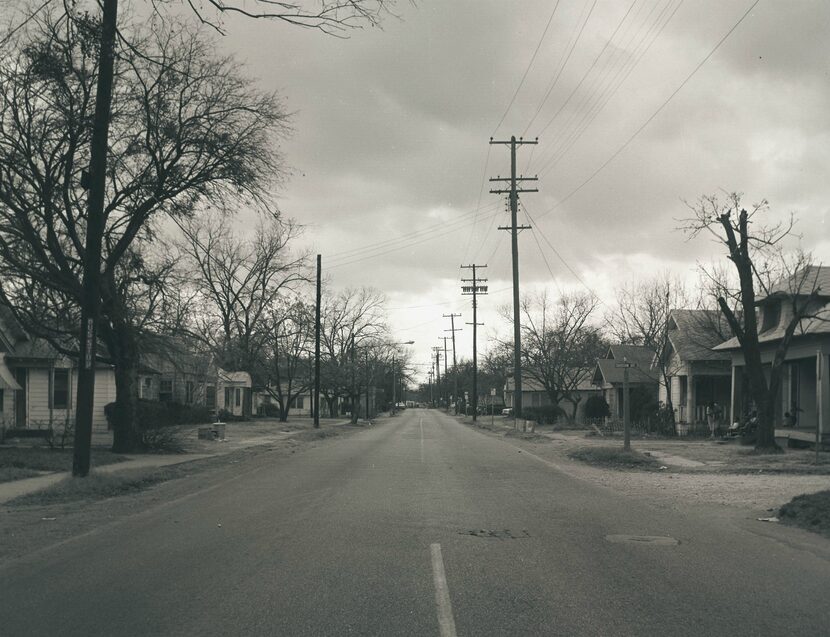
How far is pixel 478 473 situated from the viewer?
1773cm

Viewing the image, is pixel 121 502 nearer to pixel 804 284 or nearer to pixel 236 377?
pixel 804 284

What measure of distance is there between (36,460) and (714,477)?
15.4 meters

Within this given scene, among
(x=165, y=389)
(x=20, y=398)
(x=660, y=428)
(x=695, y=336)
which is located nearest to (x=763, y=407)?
(x=660, y=428)

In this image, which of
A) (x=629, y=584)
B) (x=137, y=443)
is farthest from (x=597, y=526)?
(x=137, y=443)

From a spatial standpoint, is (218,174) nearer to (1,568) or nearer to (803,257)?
(1,568)

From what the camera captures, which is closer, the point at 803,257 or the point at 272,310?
the point at 803,257

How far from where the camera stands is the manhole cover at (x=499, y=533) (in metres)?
9.38

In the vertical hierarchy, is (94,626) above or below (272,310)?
below

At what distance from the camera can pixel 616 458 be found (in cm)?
2192

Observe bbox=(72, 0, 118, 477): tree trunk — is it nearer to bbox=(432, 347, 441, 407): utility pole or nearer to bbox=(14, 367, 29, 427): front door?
bbox=(14, 367, 29, 427): front door

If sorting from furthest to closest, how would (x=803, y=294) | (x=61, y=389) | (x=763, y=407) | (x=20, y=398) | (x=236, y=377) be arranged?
1. (x=236, y=377)
2. (x=61, y=389)
3. (x=20, y=398)
4. (x=803, y=294)
5. (x=763, y=407)

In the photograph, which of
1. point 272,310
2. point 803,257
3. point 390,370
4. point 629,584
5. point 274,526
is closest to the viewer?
point 629,584

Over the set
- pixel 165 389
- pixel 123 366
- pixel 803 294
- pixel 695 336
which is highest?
pixel 803 294

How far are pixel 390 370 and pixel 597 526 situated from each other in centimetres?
9615
